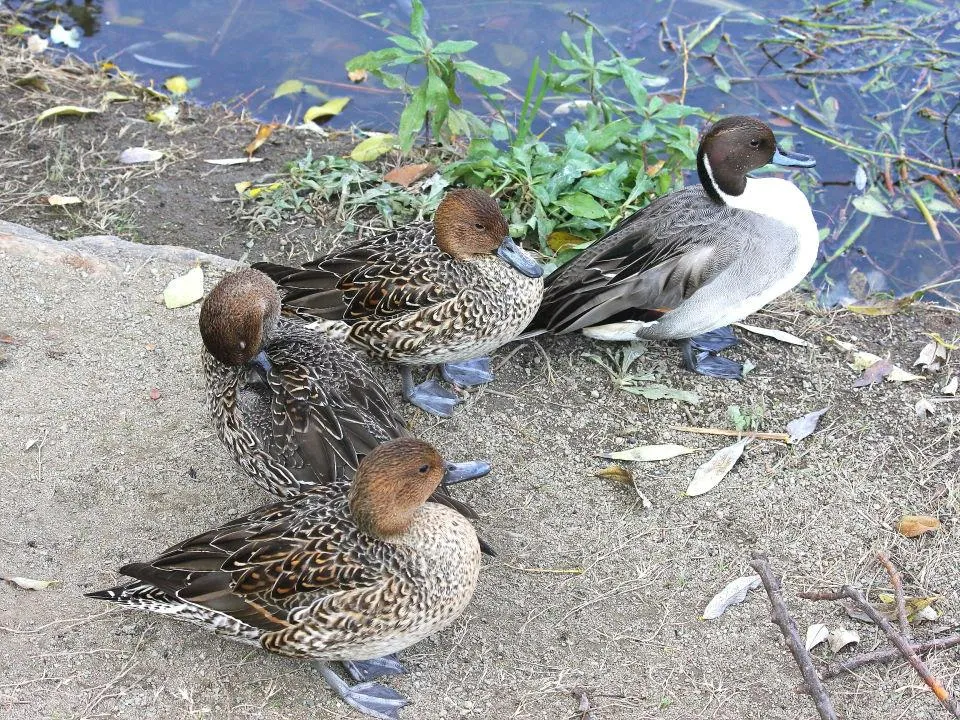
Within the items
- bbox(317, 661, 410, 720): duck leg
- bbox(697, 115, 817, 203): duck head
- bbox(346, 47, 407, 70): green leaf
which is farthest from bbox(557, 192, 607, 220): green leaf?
bbox(317, 661, 410, 720): duck leg

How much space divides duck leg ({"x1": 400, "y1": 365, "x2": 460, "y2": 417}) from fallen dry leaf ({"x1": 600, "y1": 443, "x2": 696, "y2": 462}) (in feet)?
2.22

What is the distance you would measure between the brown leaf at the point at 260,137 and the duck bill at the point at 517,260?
6.88ft

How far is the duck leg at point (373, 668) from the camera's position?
3682 millimetres

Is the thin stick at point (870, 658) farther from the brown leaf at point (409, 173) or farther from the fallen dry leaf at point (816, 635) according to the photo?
the brown leaf at point (409, 173)

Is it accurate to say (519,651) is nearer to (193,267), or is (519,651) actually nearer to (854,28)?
(193,267)

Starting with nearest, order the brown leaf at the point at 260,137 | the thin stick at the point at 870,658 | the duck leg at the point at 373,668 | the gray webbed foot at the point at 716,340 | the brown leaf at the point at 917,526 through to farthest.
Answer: the thin stick at the point at 870,658, the duck leg at the point at 373,668, the brown leaf at the point at 917,526, the gray webbed foot at the point at 716,340, the brown leaf at the point at 260,137

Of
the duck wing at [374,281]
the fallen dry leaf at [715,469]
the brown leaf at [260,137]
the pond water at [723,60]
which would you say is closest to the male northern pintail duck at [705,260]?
the fallen dry leaf at [715,469]

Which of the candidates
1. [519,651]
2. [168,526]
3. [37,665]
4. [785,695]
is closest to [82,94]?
[168,526]

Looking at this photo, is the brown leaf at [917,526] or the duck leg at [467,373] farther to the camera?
the duck leg at [467,373]

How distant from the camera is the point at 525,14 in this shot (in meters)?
7.55

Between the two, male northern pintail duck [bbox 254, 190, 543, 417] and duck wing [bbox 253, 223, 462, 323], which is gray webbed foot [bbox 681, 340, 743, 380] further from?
duck wing [bbox 253, 223, 462, 323]

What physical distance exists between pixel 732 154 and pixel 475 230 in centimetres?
115

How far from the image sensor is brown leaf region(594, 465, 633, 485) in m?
4.39

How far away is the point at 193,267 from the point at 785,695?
3.21m
